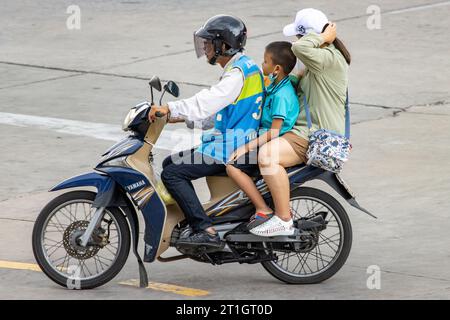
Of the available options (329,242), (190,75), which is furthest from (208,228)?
(190,75)

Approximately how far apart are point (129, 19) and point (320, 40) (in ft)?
33.6

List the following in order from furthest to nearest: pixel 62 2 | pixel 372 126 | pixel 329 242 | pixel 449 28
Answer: pixel 62 2 → pixel 449 28 → pixel 372 126 → pixel 329 242

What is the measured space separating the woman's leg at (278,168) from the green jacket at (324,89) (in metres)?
0.16

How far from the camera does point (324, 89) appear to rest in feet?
24.2

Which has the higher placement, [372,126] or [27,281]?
[372,126]

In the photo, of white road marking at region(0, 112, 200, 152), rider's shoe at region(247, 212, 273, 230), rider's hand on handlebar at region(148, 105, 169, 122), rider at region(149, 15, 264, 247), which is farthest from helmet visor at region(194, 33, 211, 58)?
white road marking at region(0, 112, 200, 152)

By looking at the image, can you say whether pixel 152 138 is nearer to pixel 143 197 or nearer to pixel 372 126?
pixel 143 197

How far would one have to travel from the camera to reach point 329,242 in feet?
25.7

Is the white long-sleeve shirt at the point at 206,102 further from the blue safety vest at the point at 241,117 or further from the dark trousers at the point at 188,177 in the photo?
the dark trousers at the point at 188,177

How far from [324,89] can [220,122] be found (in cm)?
70

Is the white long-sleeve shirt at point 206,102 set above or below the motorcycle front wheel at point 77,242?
above

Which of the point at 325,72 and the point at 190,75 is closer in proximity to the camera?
the point at 325,72

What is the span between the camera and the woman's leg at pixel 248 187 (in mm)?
7316

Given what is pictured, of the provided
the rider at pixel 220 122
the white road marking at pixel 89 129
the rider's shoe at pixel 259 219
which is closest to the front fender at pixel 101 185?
the rider at pixel 220 122
